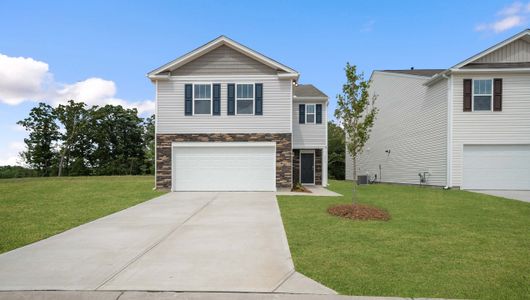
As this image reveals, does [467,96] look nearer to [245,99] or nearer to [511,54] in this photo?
[511,54]

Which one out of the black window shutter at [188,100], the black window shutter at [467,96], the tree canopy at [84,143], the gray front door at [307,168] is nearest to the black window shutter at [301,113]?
the gray front door at [307,168]

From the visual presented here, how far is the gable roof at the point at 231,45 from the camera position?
587 inches

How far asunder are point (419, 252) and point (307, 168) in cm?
1355

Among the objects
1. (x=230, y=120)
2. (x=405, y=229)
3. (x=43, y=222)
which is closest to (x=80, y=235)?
(x=43, y=222)

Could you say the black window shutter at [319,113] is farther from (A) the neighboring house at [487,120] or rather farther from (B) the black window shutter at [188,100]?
(B) the black window shutter at [188,100]

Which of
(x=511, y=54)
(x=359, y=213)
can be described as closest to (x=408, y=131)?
(x=511, y=54)

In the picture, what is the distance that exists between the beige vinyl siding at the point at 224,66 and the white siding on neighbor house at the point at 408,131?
942 cm

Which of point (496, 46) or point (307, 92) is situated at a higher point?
point (496, 46)

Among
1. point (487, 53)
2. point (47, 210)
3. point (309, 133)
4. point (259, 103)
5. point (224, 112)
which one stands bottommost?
point (47, 210)

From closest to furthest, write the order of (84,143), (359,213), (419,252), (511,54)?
(419,252), (359,213), (511,54), (84,143)

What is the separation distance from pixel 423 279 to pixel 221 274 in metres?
2.79

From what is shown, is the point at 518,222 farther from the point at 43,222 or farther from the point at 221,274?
the point at 43,222

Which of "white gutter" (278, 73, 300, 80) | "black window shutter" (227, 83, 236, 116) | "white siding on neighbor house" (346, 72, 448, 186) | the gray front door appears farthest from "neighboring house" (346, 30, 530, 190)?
"black window shutter" (227, 83, 236, 116)

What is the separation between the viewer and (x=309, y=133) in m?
18.0
